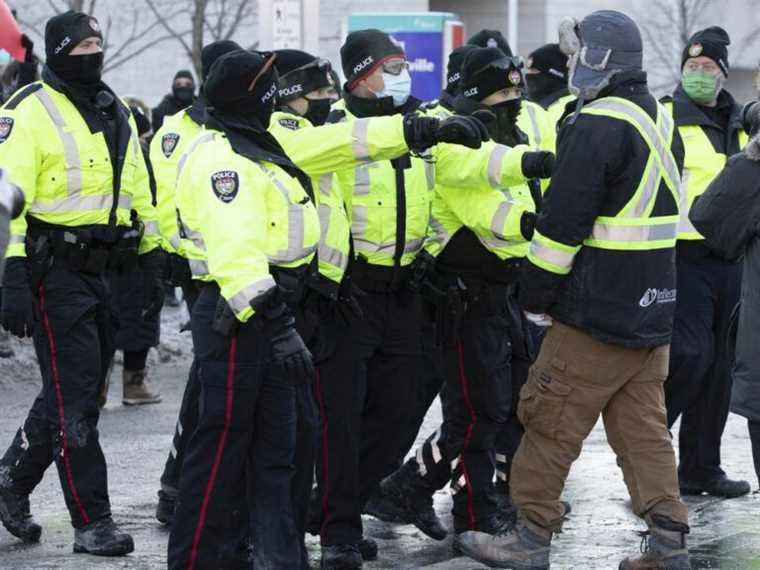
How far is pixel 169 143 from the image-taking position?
26.9ft

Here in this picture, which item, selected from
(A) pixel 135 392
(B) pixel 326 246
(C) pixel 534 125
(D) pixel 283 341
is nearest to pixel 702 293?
(C) pixel 534 125

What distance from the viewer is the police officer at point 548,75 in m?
9.55

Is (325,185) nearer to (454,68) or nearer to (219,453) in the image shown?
(219,453)

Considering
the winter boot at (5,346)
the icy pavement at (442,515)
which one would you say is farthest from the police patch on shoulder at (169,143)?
the winter boot at (5,346)

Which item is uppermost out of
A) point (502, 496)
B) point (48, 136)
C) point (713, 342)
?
point (48, 136)

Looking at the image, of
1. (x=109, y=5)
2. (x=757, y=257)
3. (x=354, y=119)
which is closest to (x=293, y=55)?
(x=354, y=119)

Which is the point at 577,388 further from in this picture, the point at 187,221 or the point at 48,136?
the point at 48,136

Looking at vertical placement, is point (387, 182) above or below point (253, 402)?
above

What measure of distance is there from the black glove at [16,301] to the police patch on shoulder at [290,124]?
1.20 m

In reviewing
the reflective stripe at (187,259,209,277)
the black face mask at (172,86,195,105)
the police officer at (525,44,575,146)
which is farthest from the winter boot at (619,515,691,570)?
the black face mask at (172,86,195,105)

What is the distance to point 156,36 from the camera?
94.2ft

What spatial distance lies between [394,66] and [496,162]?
1.93 ft

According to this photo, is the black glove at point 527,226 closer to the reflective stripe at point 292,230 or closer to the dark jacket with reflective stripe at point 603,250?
the dark jacket with reflective stripe at point 603,250

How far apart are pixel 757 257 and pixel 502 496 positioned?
6.76 ft
